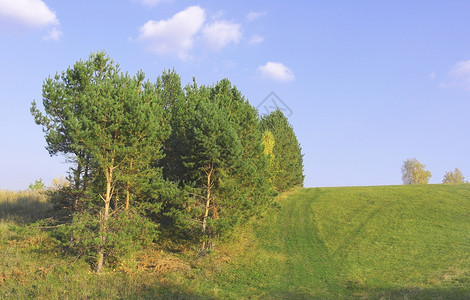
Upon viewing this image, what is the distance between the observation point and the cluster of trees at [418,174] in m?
83.2

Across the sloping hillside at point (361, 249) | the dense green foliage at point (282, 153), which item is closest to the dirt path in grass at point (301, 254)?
the sloping hillside at point (361, 249)

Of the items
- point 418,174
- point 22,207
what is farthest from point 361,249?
point 418,174

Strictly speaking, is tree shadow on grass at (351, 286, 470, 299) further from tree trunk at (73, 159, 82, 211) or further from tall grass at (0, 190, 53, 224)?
tall grass at (0, 190, 53, 224)

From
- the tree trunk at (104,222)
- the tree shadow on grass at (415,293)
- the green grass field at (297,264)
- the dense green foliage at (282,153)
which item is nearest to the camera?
the tree shadow on grass at (415,293)

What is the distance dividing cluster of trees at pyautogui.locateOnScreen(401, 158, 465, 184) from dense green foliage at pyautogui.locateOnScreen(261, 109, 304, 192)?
168ft

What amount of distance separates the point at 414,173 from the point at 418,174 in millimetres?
1024

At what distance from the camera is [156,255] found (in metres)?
22.4

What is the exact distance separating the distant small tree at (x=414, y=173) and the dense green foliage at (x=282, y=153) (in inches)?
2018

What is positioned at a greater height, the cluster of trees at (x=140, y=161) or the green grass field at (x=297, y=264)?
the cluster of trees at (x=140, y=161)

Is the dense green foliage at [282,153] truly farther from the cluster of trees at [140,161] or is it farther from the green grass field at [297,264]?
the cluster of trees at [140,161]

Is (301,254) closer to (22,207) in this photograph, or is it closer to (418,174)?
(22,207)

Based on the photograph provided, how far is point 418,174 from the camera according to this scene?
3287 inches

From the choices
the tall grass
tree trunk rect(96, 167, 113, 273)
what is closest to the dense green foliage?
tree trunk rect(96, 167, 113, 273)

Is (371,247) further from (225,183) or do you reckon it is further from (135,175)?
(135,175)
